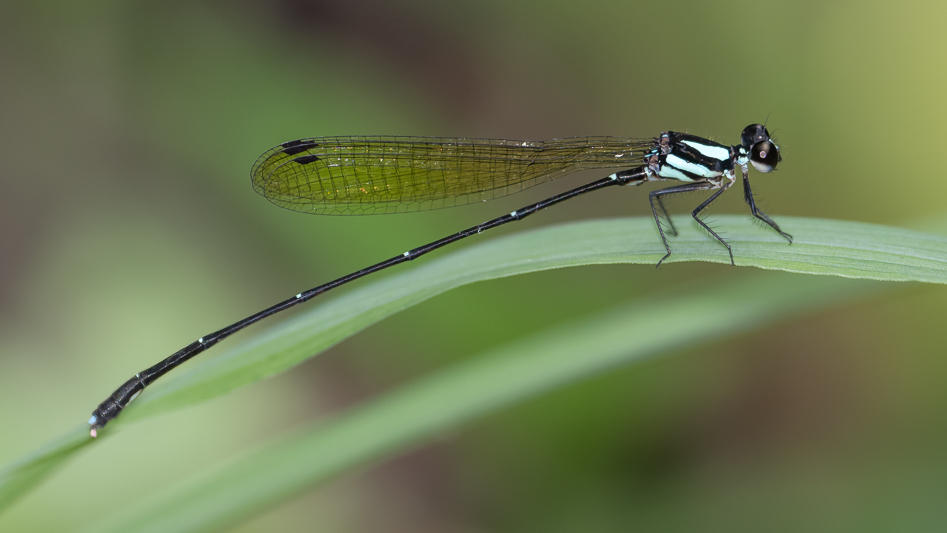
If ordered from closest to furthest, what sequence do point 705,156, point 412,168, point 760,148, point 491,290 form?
1. point 760,148
2. point 705,156
3. point 412,168
4. point 491,290

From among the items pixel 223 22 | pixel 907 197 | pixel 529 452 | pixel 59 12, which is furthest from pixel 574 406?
pixel 59 12

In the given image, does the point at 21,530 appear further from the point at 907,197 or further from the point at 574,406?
the point at 907,197

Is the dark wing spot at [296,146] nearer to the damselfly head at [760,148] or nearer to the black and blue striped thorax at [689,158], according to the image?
the black and blue striped thorax at [689,158]

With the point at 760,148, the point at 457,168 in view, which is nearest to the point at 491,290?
the point at 457,168

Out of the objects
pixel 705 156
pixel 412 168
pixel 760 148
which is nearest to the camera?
pixel 760 148

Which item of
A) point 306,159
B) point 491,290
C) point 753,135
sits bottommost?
point 753,135

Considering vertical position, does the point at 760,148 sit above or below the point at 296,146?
below

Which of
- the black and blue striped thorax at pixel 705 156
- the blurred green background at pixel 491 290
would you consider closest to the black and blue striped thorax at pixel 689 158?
the black and blue striped thorax at pixel 705 156

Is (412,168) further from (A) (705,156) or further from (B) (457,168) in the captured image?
(A) (705,156)
